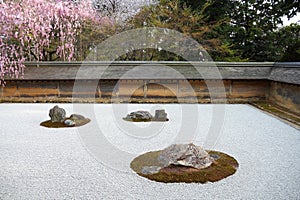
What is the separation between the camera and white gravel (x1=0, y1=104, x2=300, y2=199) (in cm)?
182

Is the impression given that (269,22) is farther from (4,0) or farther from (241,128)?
(4,0)

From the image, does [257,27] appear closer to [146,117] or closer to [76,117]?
[146,117]

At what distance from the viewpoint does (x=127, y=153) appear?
8.36 feet

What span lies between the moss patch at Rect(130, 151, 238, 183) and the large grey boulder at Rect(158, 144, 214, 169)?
34 millimetres

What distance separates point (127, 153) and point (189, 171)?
0.67 metres

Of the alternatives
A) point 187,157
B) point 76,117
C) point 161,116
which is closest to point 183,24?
point 161,116

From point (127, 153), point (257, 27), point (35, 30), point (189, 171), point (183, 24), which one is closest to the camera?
point (189, 171)

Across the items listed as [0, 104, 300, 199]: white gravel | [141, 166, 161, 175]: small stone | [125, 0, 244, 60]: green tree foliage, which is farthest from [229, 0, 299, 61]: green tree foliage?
[141, 166, 161, 175]: small stone

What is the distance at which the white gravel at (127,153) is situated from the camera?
1815 millimetres

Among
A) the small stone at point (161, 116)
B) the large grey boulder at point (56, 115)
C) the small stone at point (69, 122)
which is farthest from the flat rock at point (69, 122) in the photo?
the small stone at point (161, 116)

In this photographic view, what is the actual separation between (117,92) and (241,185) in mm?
3540

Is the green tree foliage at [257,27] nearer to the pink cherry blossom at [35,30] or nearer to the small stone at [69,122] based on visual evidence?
the pink cherry blossom at [35,30]

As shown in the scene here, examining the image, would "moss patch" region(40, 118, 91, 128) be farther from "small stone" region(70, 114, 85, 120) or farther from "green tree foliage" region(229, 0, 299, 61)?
"green tree foliage" region(229, 0, 299, 61)

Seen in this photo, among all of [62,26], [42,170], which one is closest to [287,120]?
[42,170]
